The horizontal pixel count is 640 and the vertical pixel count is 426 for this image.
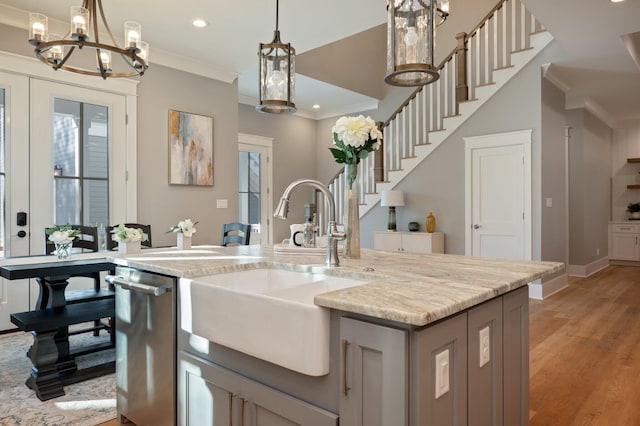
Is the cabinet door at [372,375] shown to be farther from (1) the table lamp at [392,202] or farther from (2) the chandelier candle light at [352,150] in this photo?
(1) the table lamp at [392,202]

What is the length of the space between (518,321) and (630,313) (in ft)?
13.0

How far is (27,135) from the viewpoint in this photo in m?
3.97

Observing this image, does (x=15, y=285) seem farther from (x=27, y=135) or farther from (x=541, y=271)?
(x=541, y=271)

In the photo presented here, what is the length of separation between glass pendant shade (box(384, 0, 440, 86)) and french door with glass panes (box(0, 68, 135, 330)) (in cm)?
374

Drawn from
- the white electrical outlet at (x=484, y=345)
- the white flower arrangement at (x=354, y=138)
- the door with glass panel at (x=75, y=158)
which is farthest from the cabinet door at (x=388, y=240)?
the white electrical outlet at (x=484, y=345)

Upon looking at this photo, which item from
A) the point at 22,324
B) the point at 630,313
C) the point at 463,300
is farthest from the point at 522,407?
the point at 630,313

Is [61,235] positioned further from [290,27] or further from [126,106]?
[290,27]

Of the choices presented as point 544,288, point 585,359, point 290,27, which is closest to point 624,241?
point 544,288

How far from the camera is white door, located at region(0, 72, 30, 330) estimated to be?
3.86m

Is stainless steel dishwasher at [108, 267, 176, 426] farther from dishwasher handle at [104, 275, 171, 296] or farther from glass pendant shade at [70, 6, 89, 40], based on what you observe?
glass pendant shade at [70, 6, 89, 40]

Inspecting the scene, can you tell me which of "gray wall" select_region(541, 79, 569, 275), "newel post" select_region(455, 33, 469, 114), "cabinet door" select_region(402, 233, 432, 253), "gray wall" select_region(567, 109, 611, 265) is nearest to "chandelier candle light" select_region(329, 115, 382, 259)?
"cabinet door" select_region(402, 233, 432, 253)

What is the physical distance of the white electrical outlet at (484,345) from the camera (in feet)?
4.59

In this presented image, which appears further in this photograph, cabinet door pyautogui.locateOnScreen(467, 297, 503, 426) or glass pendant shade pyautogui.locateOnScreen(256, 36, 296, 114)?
glass pendant shade pyautogui.locateOnScreen(256, 36, 296, 114)

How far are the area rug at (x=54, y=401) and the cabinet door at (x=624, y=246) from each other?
874 centimetres
